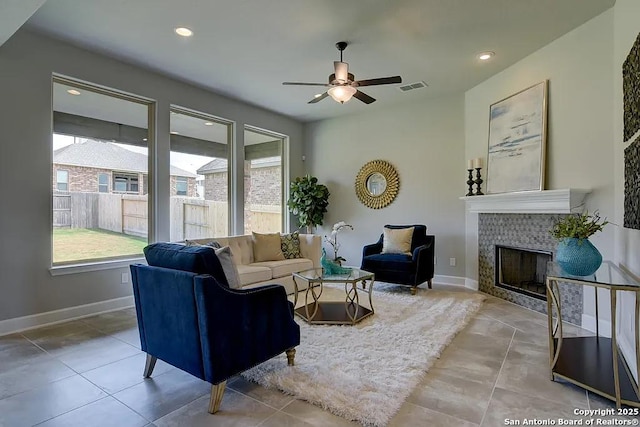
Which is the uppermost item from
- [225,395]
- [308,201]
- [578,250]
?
[308,201]

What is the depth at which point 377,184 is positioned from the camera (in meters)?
6.09

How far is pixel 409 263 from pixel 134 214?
364 cm

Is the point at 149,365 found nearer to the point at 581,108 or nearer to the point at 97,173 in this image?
the point at 97,173

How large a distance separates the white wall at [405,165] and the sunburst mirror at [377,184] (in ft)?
0.31

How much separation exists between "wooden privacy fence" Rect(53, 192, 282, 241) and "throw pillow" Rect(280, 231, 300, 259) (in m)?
1.13

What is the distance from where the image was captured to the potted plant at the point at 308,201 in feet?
20.5

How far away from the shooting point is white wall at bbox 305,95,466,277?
5.31m

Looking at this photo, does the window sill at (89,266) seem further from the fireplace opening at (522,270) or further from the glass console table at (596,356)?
the fireplace opening at (522,270)

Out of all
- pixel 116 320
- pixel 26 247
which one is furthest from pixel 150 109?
pixel 116 320

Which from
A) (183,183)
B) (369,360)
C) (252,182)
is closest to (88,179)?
(183,183)

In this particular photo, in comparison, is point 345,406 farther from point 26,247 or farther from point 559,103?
point 559,103

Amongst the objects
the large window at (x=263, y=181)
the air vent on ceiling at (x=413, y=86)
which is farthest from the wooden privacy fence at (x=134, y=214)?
the air vent on ceiling at (x=413, y=86)

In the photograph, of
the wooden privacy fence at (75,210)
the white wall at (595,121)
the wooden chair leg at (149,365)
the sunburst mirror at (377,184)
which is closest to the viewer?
the wooden chair leg at (149,365)

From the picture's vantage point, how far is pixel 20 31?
334 cm
